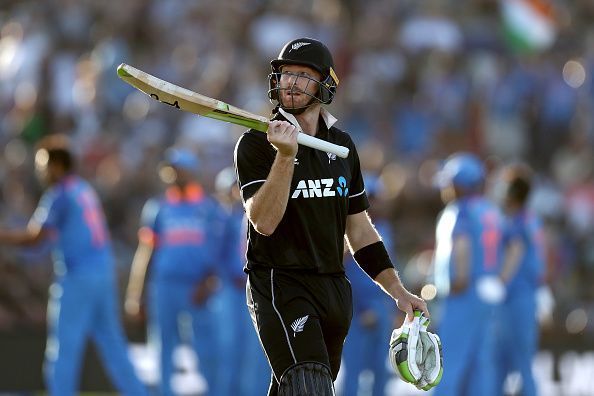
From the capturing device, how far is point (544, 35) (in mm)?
19094

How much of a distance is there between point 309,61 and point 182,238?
614 cm

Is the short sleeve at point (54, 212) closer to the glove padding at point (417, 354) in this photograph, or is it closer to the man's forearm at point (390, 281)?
the man's forearm at point (390, 281)

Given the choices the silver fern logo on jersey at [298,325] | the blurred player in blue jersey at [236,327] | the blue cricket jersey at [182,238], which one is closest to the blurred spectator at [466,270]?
the blurred player in blue jersey at [236,327]

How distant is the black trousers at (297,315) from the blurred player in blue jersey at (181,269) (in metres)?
5.78

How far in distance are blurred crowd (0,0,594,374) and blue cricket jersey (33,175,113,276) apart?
419cm

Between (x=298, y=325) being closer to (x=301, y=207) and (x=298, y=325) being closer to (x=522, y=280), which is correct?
(x=301, y=207)

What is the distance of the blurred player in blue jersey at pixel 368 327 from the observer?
11.8m

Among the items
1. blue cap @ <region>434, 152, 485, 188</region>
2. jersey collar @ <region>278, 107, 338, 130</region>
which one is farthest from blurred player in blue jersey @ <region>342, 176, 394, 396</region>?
jersey collar @ <region>278, 107, 338, 130</region>

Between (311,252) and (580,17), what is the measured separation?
14238mm

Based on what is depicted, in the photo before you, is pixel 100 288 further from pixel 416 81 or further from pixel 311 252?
pixel 416 81

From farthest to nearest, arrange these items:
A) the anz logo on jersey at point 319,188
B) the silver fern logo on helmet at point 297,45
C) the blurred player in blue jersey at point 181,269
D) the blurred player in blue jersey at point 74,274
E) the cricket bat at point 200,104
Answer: the blurred player in blue jersey at point 181,269 → the blurred player in blue jersey at point 74,274 → the silver fern logo on helmet at point 297,45 → the anz logo on jersey at point 319,188 → the cricket bat at point 200,104

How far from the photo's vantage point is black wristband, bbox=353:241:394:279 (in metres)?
7.06

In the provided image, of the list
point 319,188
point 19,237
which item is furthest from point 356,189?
point 19,237

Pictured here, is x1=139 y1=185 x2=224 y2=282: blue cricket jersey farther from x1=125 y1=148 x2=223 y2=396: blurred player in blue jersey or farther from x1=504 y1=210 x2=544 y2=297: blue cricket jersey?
x1=504 y1=210 x2=544 y2=297: blue cricket jersey
